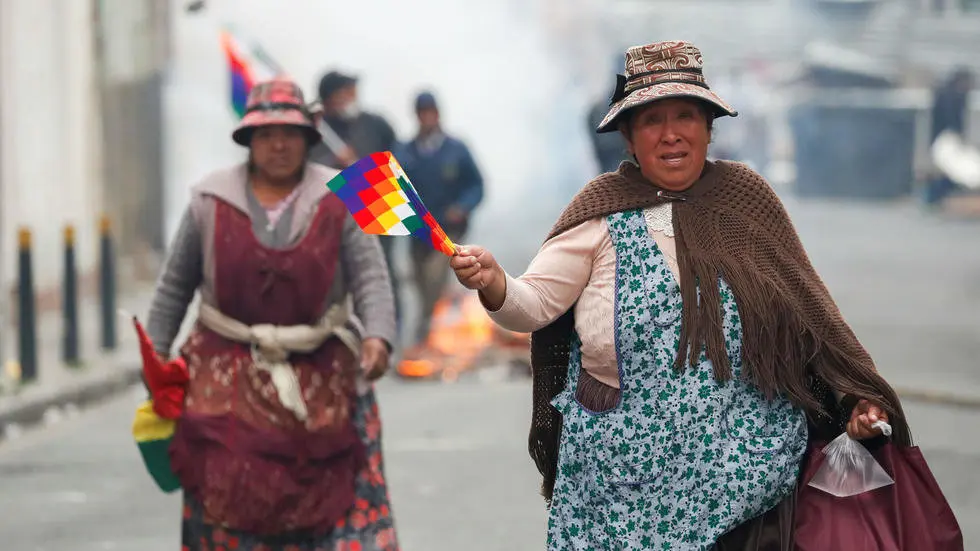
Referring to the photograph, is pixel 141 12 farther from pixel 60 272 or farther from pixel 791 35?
pixel 791 35

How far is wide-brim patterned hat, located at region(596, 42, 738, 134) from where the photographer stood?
402 cm

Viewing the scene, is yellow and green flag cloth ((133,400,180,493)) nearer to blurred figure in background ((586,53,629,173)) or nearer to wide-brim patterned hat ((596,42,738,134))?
wide-brim patterned hat ((596,42,738,134))

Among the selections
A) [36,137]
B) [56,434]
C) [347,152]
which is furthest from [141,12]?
[56,434]

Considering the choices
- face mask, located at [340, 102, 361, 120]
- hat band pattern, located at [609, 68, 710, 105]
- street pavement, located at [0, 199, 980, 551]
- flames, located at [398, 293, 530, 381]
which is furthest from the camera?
flames, located at [398, 293, 530, 381]

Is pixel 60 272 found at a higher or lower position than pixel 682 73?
lower

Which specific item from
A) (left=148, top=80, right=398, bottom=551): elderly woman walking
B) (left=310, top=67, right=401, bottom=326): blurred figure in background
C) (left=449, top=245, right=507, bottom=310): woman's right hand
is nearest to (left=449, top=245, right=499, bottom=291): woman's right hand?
(left=449, top=245, right=507, bottom=310): woman's right hand

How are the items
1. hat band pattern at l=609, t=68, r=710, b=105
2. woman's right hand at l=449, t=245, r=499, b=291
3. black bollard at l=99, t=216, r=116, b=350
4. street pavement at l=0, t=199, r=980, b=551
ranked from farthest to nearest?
1. black bollard at l=99, t=216, r=116, b=350
2. street pavement at l=0, t=199, r=980, b=551
3. hat band pattern at l=609, t=68, r=710, b=105
4. woman's right hand at l=449, t=245, r=499, b=291

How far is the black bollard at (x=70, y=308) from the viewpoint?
1149cm

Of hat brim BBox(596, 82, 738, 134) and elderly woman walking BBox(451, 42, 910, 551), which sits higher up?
hat brim BBox(596, 82, 738, 134)

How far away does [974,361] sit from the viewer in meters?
11.9

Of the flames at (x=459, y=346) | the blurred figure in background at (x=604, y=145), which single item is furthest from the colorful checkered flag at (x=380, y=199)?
the blurred figure in background at (x=604, y=145)

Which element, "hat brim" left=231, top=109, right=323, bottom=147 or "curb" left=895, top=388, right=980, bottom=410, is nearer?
"hat brim" left=231, top=109, right=323, bottom=147

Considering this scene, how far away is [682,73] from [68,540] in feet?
13.6

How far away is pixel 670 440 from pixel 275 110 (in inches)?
79.6
